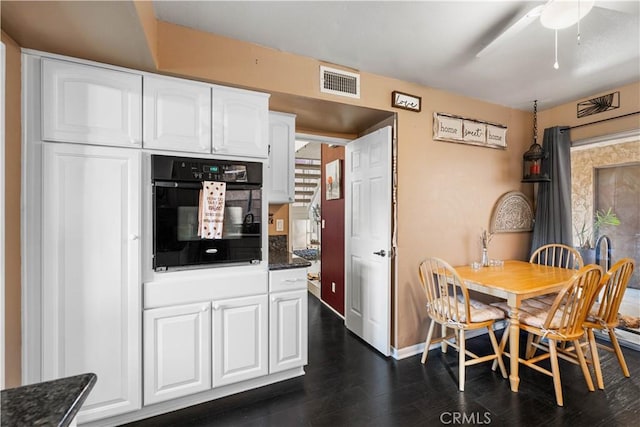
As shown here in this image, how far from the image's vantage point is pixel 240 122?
2035mm

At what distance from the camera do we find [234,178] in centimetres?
202

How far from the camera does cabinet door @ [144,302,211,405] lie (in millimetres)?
1791

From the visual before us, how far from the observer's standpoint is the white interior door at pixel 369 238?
262 cm

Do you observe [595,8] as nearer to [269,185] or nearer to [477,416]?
[269,185]

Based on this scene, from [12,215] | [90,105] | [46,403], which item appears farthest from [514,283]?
[12,215]

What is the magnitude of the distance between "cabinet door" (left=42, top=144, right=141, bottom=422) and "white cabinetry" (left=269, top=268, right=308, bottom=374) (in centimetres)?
84

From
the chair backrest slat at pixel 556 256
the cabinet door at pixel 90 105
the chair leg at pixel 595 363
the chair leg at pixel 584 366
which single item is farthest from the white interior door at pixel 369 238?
the cabinet door at pixel 90 105

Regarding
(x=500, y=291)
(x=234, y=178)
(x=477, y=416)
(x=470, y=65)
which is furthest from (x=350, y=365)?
(x=470, y=65)

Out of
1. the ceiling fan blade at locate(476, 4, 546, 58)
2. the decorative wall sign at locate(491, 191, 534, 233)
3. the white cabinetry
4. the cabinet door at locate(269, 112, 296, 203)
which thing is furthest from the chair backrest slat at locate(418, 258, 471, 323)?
the ceiling fan blade at locate(476, 4, 546, 58)

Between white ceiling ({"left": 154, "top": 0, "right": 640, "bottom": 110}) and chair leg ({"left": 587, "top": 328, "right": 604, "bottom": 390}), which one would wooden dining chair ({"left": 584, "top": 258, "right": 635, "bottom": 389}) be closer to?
chair leg ({"left": 587, "top": 328, "right": 604, "bottom": 390})

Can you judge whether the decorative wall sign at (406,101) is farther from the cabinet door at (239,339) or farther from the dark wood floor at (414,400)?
the dark wood floor at (414,400)

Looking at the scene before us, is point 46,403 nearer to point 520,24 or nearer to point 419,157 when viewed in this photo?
point 520,24

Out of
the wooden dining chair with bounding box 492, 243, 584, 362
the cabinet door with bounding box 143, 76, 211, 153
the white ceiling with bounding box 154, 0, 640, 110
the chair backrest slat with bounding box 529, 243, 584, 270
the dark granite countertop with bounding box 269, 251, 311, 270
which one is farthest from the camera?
the chair backrest slat with bounding box 529, 243, 584, 270

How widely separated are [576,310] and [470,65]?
1.91m
